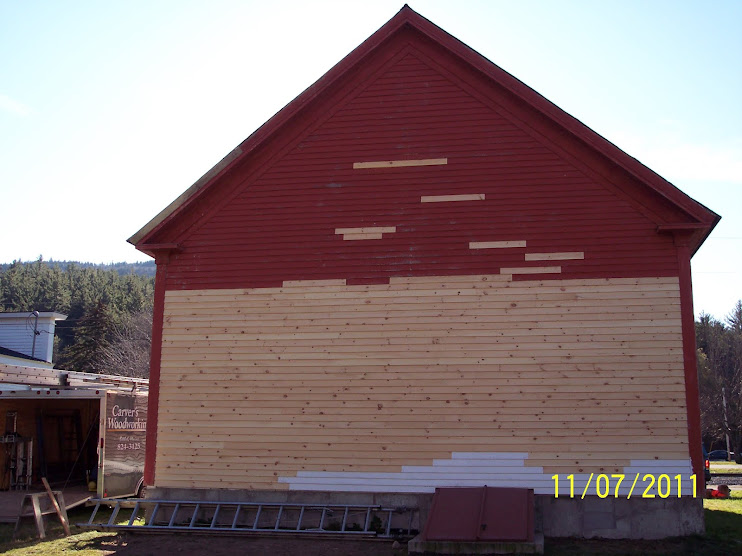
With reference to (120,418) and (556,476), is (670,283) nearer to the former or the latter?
(556,476)

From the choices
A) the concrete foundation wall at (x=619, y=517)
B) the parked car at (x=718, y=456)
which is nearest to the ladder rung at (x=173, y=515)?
the concrete foundation wall at (x=619, y=517)

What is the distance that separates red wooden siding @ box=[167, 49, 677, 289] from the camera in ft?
46.5

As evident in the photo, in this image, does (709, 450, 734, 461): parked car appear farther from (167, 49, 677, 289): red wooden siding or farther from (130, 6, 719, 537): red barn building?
(167, 49, 677, 289): red wooden siding

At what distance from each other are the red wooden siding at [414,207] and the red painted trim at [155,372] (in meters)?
0.29

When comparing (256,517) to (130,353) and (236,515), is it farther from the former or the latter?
(130,353)

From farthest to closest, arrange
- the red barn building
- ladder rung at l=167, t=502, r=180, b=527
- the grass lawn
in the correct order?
ladder rung at l=167, t=502, r=180, b=527 < the red barn building < the grass lawn

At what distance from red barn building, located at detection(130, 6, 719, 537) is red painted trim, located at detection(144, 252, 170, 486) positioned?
0.06 meters

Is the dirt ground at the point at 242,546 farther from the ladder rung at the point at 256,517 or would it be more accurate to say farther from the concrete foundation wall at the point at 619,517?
the concrete foundation wall at the point at 619,517

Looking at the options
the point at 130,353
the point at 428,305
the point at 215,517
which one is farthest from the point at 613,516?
the point at 130,353

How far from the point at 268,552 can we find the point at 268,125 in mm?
8435
